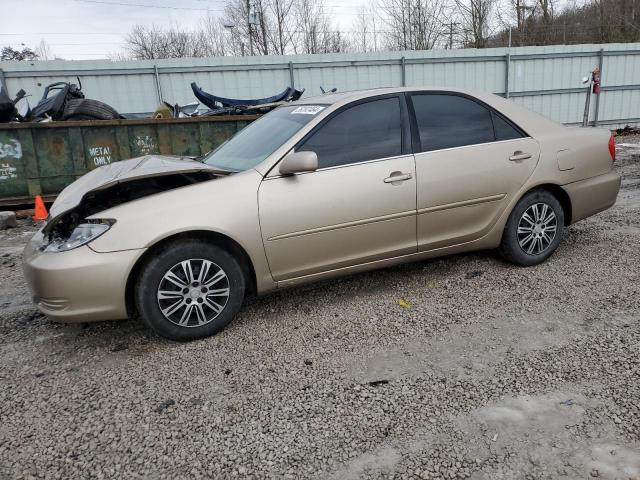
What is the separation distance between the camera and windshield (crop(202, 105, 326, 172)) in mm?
3539

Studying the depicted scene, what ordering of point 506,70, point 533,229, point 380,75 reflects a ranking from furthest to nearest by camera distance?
1. point 506,70
2. point 380,75
3. point 533,229

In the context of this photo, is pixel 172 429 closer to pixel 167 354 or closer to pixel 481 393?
pixel 167 354

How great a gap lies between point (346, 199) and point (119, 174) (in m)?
1.61

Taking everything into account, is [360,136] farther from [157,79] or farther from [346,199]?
[157,79]

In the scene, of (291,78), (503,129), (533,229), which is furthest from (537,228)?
(291,78)

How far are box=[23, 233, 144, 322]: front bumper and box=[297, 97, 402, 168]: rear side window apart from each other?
1.44 meters

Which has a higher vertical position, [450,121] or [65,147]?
[450,121]

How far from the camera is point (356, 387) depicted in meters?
2.66

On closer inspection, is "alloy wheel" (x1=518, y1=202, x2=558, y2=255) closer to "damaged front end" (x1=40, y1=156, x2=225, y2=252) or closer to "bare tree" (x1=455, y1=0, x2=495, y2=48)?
"damaged front end" (x1=40, y1=156, x2=225, y2=252)

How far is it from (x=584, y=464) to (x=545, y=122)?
3077mm

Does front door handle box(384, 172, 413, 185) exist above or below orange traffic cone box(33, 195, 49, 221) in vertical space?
above

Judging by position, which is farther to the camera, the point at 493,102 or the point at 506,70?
the point at 506,70

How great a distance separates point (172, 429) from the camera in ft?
7.86

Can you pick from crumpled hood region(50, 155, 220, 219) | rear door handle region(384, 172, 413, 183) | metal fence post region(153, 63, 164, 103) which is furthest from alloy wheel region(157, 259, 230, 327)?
metal fence post region(153, 63, 164, 103)
